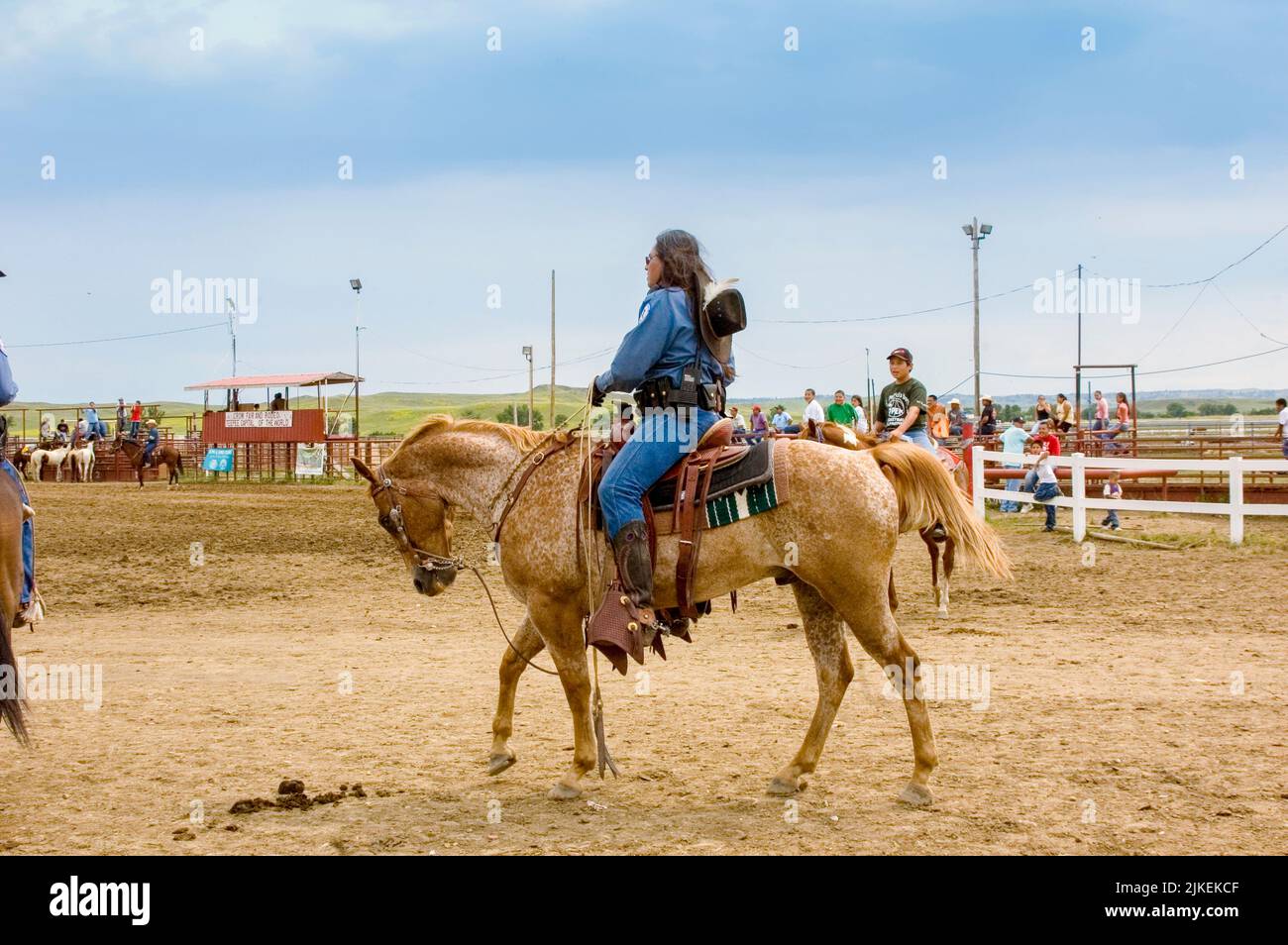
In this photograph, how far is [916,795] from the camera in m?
5.65

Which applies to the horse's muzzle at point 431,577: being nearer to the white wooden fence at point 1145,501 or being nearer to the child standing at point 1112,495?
the white wooden fence at point 1145,501

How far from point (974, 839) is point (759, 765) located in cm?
162

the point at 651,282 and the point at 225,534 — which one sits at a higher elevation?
the point at 651,282

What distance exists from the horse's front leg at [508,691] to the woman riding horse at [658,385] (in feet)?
3.05

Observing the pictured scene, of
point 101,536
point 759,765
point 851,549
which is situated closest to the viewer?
point 851,549

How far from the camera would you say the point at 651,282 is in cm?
612

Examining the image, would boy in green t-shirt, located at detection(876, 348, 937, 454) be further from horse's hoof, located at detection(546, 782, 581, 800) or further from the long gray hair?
horse's hoof, located at detection(546, 782, 581, 800)

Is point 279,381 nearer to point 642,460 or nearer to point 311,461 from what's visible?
point 311,461

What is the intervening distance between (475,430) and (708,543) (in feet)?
5.67

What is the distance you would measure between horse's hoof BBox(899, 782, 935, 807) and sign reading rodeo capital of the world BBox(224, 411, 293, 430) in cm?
3677

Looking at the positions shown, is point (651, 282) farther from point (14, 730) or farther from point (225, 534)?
point (225, 534)

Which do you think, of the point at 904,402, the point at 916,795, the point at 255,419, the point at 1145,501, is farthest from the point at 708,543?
the point at 255,419

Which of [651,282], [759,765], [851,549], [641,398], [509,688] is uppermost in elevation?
[651,282]
